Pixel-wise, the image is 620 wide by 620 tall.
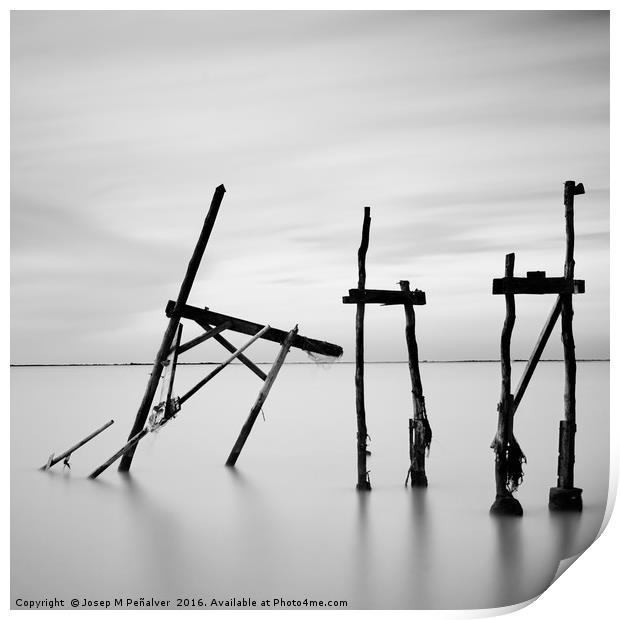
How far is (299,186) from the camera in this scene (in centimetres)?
944

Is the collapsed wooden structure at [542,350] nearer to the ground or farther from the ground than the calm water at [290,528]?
farther from the ground

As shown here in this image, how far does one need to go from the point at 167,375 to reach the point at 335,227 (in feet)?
9.38

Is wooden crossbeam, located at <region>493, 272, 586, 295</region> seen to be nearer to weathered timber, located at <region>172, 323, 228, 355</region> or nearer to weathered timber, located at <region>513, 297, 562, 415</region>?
weathered timber, located at <region>513, 297, 562, 415</region>

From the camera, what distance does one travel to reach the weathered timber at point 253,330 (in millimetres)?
10516

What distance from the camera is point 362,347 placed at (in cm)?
980

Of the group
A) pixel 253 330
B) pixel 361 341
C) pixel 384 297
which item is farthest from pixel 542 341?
pixel 253 330

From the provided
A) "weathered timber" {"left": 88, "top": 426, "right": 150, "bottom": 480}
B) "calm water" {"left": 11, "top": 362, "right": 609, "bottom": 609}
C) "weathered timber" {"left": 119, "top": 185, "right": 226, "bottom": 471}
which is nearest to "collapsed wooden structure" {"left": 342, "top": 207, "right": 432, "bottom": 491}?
"calm water" {"left": 11, "top": 362, "right": 609, "bottom": 609}

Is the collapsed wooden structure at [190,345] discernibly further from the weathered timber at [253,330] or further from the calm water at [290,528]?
the calm water at [290,528]

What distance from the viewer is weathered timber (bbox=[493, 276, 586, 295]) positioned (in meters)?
7.97

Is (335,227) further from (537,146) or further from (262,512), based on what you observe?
(262,512)

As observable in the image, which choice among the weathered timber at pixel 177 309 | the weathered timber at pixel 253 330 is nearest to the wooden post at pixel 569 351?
the weathered timber at pixel 253 330

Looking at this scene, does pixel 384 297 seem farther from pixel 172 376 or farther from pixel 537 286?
pixel 172 376

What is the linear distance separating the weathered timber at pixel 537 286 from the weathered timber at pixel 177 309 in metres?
3.63
